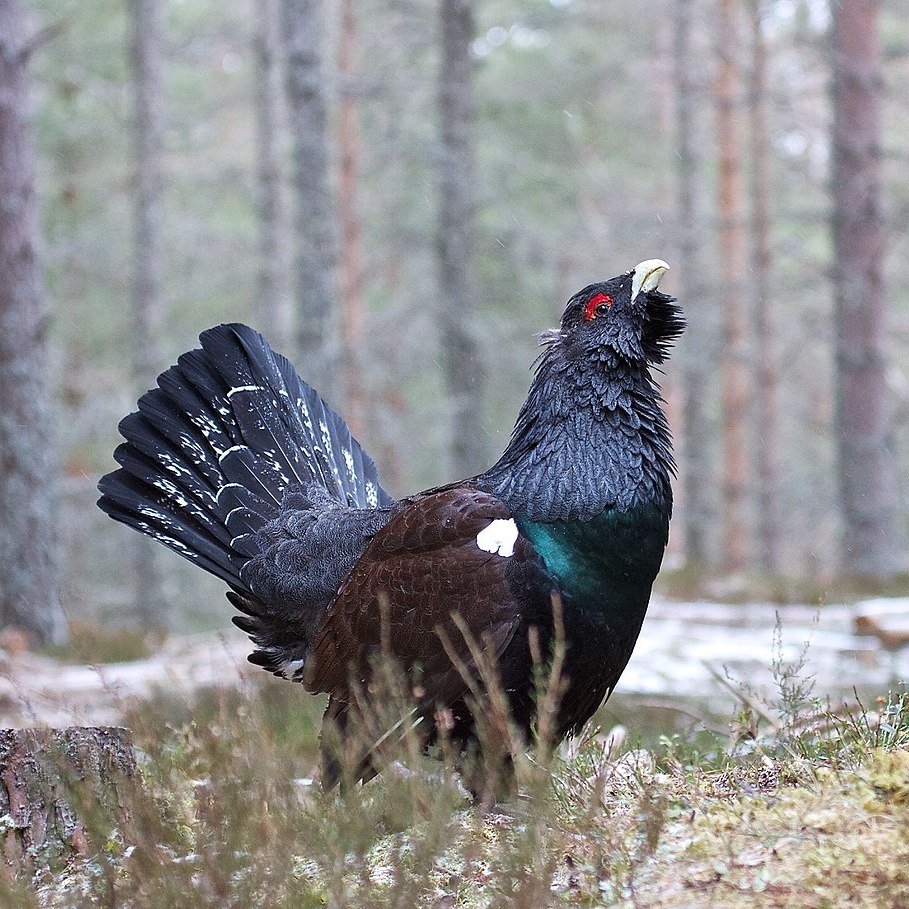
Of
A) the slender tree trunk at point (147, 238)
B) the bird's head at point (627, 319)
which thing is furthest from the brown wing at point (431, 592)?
the slender tree trunk at point (147, 238)

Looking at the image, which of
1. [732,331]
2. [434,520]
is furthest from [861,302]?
[434,520]

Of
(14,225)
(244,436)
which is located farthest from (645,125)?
(244,436)

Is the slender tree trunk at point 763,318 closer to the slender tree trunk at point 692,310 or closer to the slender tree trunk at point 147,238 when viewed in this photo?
the slender tree trunk at point 692,310

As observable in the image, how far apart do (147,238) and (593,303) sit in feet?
37.8

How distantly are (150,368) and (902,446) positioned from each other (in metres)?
18.9

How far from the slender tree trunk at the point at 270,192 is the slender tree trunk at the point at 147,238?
67.5 inches

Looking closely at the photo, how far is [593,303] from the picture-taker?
398cm

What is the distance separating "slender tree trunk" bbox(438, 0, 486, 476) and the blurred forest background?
30 mm

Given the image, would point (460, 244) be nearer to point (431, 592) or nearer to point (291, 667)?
point (291, 667)

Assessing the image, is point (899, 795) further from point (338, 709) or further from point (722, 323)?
point (722, 323)

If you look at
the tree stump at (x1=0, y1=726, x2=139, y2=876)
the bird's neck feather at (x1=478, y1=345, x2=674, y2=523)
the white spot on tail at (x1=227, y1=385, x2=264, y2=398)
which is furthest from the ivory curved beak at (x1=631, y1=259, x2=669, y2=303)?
the tree stump at (x1=0, y1=726, x2=139, y2=876)

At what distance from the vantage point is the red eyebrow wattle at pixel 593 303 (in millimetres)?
3959

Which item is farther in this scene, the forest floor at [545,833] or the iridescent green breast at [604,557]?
the iridescent green breast at [604,557]

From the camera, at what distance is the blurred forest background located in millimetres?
12422
